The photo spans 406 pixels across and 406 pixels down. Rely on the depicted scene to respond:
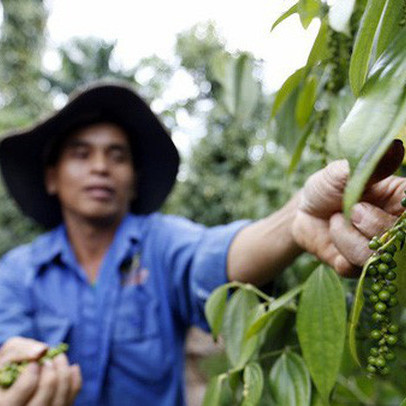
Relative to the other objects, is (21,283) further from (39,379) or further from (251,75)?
(251,75)

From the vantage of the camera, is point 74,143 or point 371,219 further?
point 74,143

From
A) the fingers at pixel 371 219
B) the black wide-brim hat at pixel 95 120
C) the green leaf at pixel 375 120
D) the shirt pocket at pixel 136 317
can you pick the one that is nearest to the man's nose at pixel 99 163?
the black wide-brim hat at pixel 95 120

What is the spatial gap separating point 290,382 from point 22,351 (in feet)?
1.45

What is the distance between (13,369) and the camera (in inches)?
28.1

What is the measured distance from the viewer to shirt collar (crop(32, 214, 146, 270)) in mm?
1104

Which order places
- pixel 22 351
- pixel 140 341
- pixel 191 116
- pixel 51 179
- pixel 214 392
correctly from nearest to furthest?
1. pixel 214 392
2. pixel 22 351
3. pixel 140 341
4. pixel 51 179
5. pixel 191 116

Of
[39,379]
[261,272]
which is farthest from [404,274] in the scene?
[39,379]

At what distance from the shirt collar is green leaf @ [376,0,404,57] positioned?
2.84 ft

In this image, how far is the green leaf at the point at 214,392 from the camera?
0.51 metres

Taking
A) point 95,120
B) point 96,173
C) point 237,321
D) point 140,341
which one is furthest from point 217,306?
point 95,120

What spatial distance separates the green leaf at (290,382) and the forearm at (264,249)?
0.18 metres

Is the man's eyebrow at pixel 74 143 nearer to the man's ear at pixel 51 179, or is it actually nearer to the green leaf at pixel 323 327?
the man's ear at pixel 51 179

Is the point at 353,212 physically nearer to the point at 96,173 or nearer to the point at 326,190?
the point at 326,190

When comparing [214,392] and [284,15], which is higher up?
[284,15]
